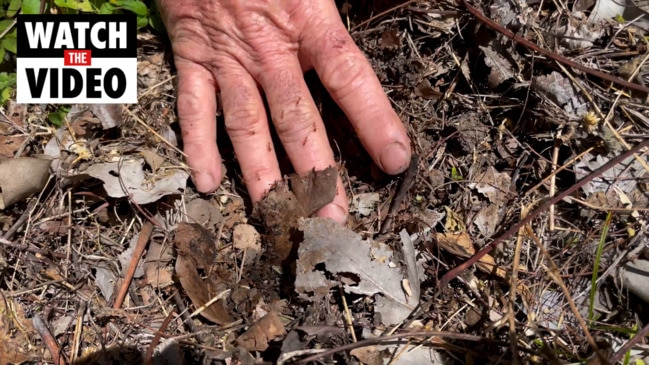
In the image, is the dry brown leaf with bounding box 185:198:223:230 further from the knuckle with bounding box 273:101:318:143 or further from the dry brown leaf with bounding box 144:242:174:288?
the knuckle with bounding box 273:101:318:143

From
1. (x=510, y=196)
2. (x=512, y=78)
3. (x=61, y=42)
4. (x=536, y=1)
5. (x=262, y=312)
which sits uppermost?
(x=536, y=1)

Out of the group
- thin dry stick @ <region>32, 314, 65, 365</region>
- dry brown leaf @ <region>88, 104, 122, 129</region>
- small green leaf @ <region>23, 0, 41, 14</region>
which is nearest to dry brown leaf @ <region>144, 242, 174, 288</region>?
thin dry stick @ <region>32, 314, 65, 365</region>

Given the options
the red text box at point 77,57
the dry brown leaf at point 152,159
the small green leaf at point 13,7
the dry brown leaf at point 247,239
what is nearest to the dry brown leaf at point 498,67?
the dry brown leaf at point 247,239

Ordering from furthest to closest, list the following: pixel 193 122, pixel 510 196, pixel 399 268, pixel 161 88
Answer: pixel 161 88 < pixel 193 122 < pixel 510 196 < pixel 399 268

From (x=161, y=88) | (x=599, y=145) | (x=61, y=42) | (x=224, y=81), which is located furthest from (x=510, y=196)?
(x=61, y=42)

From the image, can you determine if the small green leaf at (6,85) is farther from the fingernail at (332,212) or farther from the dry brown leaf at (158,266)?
the fingernail at (332,212)

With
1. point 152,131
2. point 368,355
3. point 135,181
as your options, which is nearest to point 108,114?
point 152,131

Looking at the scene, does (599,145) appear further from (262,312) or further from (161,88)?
(161,88)
